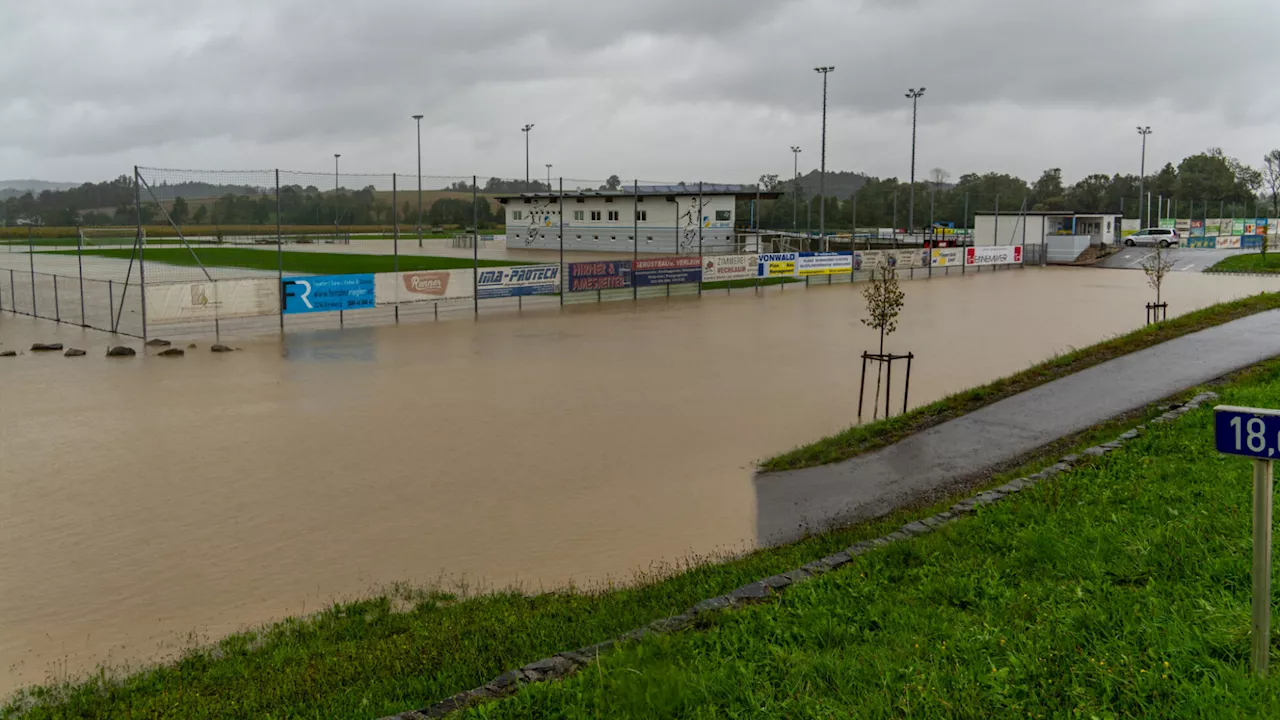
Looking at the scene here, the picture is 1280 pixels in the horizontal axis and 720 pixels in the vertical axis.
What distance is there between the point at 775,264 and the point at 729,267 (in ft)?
9.13

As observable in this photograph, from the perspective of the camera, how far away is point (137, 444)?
1394cm

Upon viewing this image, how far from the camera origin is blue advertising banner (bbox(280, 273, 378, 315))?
2644 centimetres

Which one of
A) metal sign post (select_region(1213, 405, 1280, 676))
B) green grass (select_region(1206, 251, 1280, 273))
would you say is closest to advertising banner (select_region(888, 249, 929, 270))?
green grass (select_region(1206, 251, 1280, 273))

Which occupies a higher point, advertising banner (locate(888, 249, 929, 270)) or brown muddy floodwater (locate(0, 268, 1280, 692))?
advertising banner (locate(888, 249, 929, 270))

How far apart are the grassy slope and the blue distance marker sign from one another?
1114 millimetres

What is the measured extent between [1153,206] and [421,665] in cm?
11149

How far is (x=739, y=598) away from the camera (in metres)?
7.04

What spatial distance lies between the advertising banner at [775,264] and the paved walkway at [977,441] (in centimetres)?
2332

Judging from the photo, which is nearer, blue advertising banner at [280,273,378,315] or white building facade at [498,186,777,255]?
blue advertising banner at [280,273,378,315]

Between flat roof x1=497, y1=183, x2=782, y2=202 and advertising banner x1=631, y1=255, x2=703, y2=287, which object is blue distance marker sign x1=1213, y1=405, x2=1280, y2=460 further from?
flat roof x1=497, y1=183, x2=782, y2=202

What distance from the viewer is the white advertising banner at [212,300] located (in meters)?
24.1

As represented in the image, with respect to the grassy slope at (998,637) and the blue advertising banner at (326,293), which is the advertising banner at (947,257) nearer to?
the blue advertising banner at (326,293)

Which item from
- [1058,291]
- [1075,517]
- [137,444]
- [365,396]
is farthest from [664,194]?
[1075,517]

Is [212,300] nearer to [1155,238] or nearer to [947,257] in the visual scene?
[947,257]
